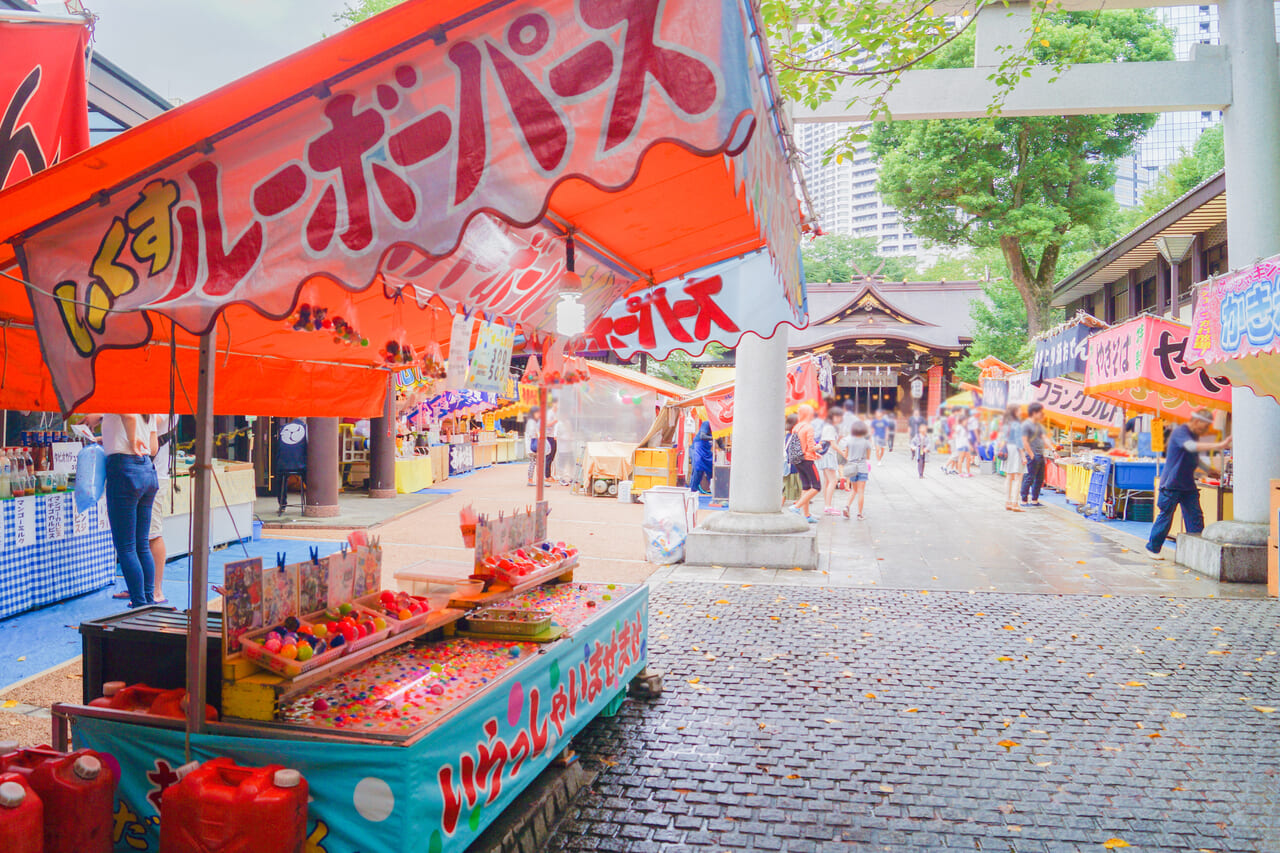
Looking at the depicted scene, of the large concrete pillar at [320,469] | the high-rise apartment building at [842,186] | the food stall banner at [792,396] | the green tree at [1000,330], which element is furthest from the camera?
the green tree at [1000,330]

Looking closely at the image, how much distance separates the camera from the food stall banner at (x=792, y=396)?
623 inches

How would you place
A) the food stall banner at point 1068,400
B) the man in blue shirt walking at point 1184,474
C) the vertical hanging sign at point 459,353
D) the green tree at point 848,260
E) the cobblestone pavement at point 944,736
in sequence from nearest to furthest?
the cobblestone pavement at point 944,736
the vertical hanging sign at point 459,353
the man in blue shirt walking at point 1184,474
the food stall banner at point 1068,400
the green tree at point 848,260

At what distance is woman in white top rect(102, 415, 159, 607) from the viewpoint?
5922 millimetres

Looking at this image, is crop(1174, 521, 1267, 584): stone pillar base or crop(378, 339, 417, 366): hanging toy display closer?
crop(378, 339, 417, 366): hanging toy display

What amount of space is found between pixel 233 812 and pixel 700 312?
14.3 feet

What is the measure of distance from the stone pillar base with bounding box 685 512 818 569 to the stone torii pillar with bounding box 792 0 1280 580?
4323mm

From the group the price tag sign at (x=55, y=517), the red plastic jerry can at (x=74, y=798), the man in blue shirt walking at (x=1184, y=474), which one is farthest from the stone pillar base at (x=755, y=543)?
the red plastic jerry can at (x=74, y=798)

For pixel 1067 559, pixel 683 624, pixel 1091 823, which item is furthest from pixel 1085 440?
pixel 1091 823

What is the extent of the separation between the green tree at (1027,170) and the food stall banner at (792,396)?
10297 mm

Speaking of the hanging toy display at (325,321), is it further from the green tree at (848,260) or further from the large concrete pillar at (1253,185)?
the green tree at (848,260)

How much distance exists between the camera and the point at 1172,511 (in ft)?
31.5

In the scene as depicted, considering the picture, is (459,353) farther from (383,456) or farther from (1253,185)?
(383,456)

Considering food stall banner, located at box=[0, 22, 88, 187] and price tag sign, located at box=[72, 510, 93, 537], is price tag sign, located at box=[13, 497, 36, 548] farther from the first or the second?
food stall banner, located at box=[0, 22, 88, 187]

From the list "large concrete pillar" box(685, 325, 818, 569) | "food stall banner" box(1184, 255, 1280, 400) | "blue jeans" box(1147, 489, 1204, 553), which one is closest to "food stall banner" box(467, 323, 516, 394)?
"large concrete pillar" box(685, 325, 818, 569)
